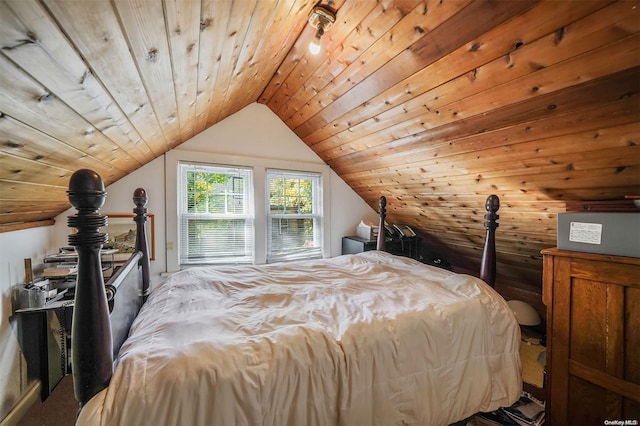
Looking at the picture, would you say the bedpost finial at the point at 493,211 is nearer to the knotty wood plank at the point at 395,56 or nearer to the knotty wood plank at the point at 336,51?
the knotty wood plank at the point at 395,56

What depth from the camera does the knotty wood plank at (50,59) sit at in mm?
572

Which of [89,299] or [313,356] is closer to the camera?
[89,299]

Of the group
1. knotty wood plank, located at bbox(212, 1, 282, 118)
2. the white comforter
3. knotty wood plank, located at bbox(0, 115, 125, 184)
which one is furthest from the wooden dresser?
knotty wood plank, located at bbox(0, 115, 125, 184)

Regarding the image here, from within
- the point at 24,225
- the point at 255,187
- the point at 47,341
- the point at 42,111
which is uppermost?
the point at 42,111

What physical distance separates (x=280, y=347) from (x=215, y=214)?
2.29 m

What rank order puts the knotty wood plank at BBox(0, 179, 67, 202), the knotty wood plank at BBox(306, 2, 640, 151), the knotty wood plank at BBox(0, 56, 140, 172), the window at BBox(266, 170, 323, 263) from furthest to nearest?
1. the window at BBox(266, 170, 323, 263)
2. the knotty wood plank at BBox(0, 179, 67, 202)
3. the knotty wood plank at BBox(306, 2, 640, 151)
4. the knotty wood plank at BBox(0, 56, 140, 172)

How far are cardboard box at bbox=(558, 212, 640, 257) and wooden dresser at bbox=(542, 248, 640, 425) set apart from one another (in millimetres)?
45

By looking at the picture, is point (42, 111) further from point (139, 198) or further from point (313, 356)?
point (313, 356)

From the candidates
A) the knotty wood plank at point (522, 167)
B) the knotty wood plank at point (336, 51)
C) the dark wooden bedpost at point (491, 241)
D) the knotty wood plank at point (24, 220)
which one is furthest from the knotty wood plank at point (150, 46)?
the knotty wood plank at point (522, 167)

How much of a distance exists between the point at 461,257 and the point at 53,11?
3974mm

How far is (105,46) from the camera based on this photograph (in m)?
0.81

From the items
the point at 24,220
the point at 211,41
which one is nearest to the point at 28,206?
the point at 24,220

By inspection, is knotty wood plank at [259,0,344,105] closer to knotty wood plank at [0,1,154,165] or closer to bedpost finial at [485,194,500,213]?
knotty wood plank at [0,1,154,165]

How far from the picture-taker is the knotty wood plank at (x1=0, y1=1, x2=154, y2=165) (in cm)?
57
